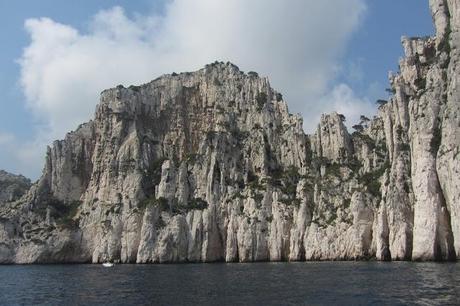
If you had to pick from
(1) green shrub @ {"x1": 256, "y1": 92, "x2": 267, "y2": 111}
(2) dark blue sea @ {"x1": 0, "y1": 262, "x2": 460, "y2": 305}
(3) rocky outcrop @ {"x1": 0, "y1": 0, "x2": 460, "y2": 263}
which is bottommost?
(2) dark blue sea @ {"x1": 0, "y1": 262, "x2": 460, "y2": 305}

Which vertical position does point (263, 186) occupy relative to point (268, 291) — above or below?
above

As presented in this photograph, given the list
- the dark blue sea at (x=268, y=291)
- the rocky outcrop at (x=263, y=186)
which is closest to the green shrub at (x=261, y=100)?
the rocky outcrop at (x=263, y=186)

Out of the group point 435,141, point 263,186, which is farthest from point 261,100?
point 435,141

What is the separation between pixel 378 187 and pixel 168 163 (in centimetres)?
6948

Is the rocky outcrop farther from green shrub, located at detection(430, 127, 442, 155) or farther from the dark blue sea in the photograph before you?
the dark blue sea

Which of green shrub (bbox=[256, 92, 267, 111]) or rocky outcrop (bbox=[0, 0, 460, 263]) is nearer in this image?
rocky outcrop (bbox=[0, 0, 460, 263])

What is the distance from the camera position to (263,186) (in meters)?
154

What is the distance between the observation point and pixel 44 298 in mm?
62188

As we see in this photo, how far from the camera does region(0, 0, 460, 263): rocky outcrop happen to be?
356 ft

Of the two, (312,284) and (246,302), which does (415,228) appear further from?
(246,302)

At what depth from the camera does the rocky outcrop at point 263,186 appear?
108438 mm

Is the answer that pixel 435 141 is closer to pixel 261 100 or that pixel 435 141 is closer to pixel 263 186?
pixel 263 186

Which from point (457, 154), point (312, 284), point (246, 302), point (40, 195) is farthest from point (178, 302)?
point (40, 195)

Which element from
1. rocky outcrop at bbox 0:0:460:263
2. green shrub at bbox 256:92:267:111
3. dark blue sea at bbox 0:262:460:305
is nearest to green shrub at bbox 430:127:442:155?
rocky outcrop at bbox 0:0:460:263
